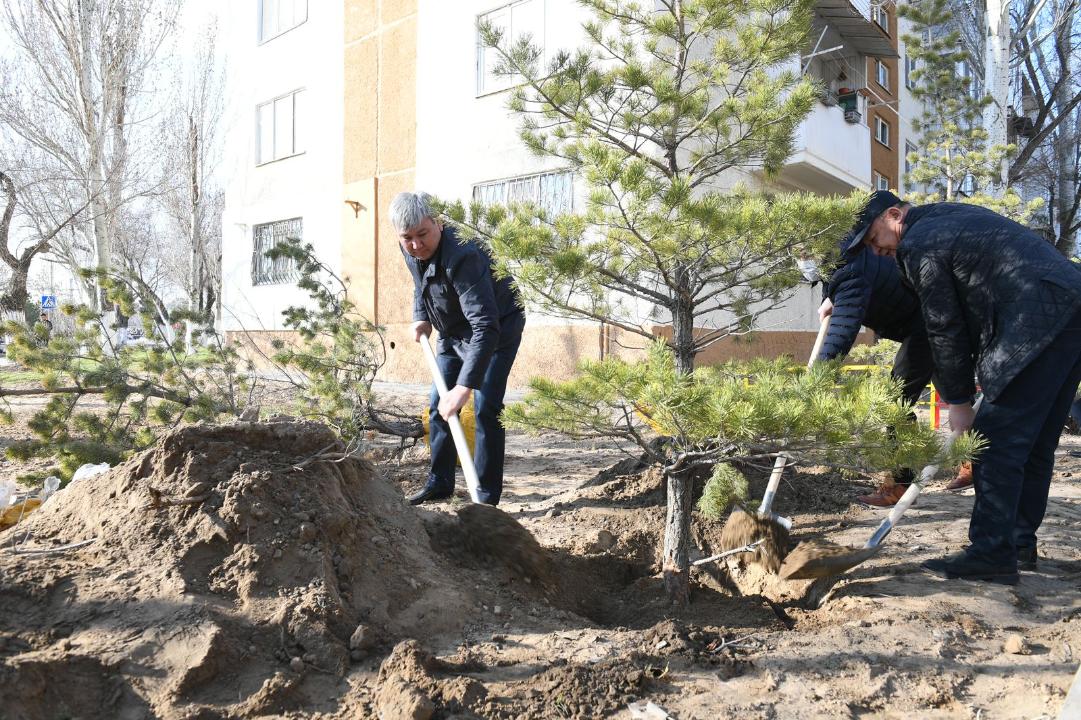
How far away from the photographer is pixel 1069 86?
17797 mm

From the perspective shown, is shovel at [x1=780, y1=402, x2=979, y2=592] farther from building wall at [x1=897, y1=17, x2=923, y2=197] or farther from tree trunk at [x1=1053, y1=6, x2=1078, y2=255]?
tree trunk at [x1=1053, y1=6, x2=1078, y2=255]

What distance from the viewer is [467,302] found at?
12.1ft

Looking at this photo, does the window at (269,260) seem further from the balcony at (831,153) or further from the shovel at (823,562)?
the shovel at (823,562)

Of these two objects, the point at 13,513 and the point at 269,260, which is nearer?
the point at 13,513

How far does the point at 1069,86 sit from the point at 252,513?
69.9ft

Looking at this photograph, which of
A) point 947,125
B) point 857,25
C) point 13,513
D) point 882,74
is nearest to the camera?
point 13,513

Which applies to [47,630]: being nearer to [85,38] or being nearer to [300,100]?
[300,100]

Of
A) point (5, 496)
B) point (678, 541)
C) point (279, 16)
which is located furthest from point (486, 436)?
Answer: point (279, 16)

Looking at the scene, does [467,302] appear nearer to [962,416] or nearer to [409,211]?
[409,211]

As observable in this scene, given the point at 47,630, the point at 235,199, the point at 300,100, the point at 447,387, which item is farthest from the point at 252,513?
the point at 235,199

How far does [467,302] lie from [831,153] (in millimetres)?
9276

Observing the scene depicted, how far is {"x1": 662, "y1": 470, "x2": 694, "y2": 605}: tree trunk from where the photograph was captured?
2812 millimetres

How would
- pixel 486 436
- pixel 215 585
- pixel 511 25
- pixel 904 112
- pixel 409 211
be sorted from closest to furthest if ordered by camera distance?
pixel 215 585 → pixel 409 211 → pixel 486 436 → pixel 511 25 → pixel 904 112

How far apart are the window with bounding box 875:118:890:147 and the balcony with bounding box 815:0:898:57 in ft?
6.13
